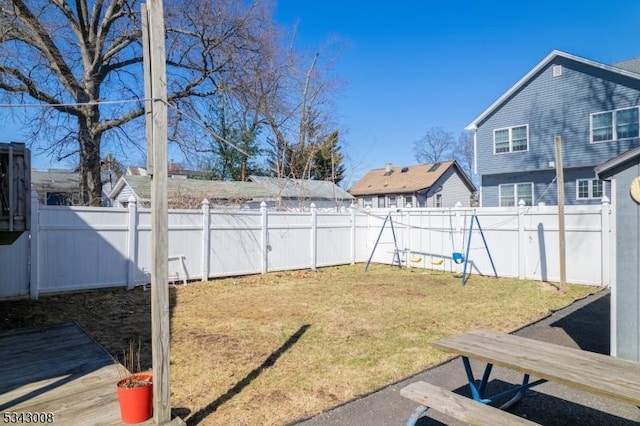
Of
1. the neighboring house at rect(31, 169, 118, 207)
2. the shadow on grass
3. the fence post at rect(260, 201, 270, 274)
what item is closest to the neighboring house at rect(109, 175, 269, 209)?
the neighboring house at rect(31, 169, 118, 207)

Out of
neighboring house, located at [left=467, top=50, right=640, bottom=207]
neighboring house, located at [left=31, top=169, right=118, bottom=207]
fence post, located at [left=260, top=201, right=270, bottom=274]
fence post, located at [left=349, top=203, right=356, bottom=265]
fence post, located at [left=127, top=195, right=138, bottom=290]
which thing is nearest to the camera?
fence post, located at [left=127, top=195, right=138, bottom=290]

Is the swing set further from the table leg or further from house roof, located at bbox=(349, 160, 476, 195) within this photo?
house roof, located at bbox=(349, 160, 476, 195)

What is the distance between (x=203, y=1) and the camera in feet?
40.6

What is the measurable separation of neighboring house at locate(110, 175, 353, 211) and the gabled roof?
24.3 ft

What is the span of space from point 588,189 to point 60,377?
17365 mm

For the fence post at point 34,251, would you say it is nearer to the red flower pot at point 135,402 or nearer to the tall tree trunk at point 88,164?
the red flower pot at point 135,402

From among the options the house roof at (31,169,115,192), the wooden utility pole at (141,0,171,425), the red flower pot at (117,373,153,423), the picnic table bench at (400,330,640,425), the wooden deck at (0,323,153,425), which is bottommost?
the wooden deck at (0,323,153,425)

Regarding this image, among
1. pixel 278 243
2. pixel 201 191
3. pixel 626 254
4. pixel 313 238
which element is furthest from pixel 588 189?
pixel 201 191

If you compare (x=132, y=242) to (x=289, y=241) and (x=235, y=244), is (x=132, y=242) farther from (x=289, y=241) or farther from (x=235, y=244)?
(x=289, y=241)

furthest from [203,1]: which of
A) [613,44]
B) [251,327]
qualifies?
[613,44]

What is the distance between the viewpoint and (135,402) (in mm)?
2699

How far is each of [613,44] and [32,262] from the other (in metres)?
22.3

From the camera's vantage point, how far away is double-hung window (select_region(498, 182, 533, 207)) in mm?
16844

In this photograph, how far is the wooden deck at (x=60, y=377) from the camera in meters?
2.93
